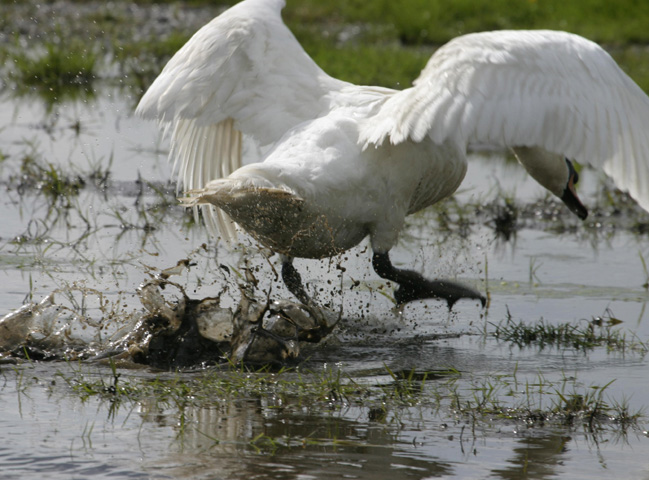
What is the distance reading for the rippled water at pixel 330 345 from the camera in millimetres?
3707

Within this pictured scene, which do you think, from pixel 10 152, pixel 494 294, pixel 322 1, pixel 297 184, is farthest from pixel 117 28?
pixel 297 184

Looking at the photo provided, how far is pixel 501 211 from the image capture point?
8.20m

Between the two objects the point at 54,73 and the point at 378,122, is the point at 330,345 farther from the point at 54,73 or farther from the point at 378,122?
the point at 54,73

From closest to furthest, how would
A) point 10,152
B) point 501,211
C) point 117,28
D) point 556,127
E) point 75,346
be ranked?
point 556,127 < point 75,346 < point 501,211 < point 10,152 < point 117,28

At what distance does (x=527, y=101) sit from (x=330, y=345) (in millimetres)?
1587

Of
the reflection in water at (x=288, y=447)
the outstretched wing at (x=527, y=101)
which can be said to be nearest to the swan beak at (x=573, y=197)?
the outstretched wing at (x=527, y=101)

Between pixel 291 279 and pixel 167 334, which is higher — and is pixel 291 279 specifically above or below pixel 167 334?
above

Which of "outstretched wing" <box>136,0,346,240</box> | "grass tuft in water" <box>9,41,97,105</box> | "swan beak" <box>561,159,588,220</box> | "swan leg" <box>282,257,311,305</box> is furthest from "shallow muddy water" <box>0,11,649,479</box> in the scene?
"grass tuft in water" <box>9,41,97,105</box>

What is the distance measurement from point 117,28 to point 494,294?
453 inches

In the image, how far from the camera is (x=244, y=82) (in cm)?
589

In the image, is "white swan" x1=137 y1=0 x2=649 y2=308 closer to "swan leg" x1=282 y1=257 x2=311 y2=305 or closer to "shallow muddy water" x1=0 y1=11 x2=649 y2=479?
"swan leg" x1=282 y1=257 x2=311 y2=305

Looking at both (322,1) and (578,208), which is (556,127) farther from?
(322,1)

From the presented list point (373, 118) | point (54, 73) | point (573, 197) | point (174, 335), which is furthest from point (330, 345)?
point (54, 73)

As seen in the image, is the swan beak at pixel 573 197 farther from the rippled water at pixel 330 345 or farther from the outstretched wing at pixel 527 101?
the outstretched wing at pixel 527 101
